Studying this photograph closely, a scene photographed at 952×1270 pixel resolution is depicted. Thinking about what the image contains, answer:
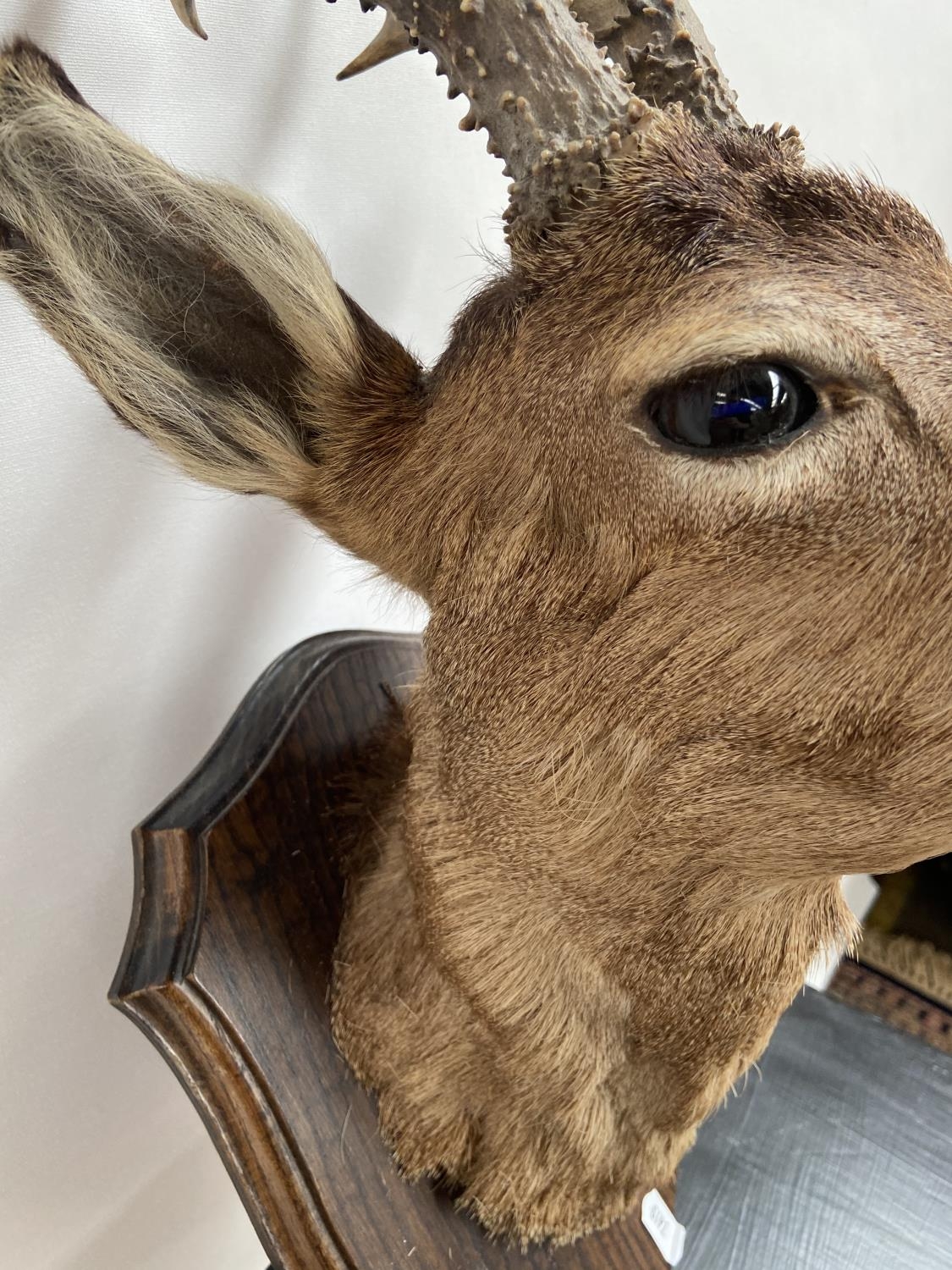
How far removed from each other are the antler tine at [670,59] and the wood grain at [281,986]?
0.47 meters

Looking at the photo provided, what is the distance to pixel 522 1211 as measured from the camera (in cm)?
70

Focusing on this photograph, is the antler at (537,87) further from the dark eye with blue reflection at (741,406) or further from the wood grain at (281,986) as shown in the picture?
the wood grain at (281,986)

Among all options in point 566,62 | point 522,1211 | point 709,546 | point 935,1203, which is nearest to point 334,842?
point 522,1211


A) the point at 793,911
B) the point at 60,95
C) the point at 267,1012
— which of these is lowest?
the point at 267,1012

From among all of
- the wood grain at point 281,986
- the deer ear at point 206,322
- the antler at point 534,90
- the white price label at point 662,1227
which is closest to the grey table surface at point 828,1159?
the white price label at point 662,1227

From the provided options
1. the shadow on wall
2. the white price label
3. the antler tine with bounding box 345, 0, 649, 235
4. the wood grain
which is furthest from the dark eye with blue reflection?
the shadow on wall

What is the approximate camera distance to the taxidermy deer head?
0.41 meters

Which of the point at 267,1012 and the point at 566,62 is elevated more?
the point at 566,62

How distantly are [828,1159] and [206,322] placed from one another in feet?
3.33

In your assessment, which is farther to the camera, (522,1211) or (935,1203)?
(935,1203)

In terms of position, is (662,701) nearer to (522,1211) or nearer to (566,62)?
(566,62)

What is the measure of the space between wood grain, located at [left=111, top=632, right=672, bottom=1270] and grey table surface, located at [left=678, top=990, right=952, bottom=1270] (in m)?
0.21

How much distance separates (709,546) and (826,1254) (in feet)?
2.78

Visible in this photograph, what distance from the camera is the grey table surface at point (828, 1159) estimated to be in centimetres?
94
